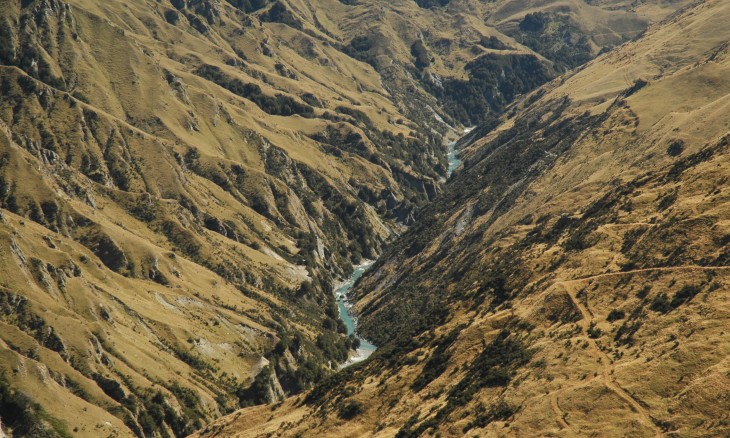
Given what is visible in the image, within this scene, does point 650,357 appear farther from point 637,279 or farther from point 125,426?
point 125,426

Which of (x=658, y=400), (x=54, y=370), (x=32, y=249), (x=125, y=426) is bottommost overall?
(x=658, y=400)

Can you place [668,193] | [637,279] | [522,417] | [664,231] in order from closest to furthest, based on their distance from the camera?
[522,417] < [637,279] < [664,231] < [668,193]

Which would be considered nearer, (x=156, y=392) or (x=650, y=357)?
(x=650, y=357)

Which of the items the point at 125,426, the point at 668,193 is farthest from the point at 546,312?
the point at 125,426

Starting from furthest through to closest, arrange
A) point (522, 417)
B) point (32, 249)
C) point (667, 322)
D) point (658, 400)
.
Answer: point (32, 249) < point (667, 322) < point (522, 417) < point (658, 400)

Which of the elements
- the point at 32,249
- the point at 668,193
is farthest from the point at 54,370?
the point at 668,193

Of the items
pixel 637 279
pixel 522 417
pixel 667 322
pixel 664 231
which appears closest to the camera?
pixel 522 417

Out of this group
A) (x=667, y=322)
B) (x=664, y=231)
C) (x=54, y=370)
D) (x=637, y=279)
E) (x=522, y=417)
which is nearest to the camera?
(x=522, y=417)

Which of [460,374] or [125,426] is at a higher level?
[125,426]

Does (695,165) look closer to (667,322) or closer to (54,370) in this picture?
(667,322)
